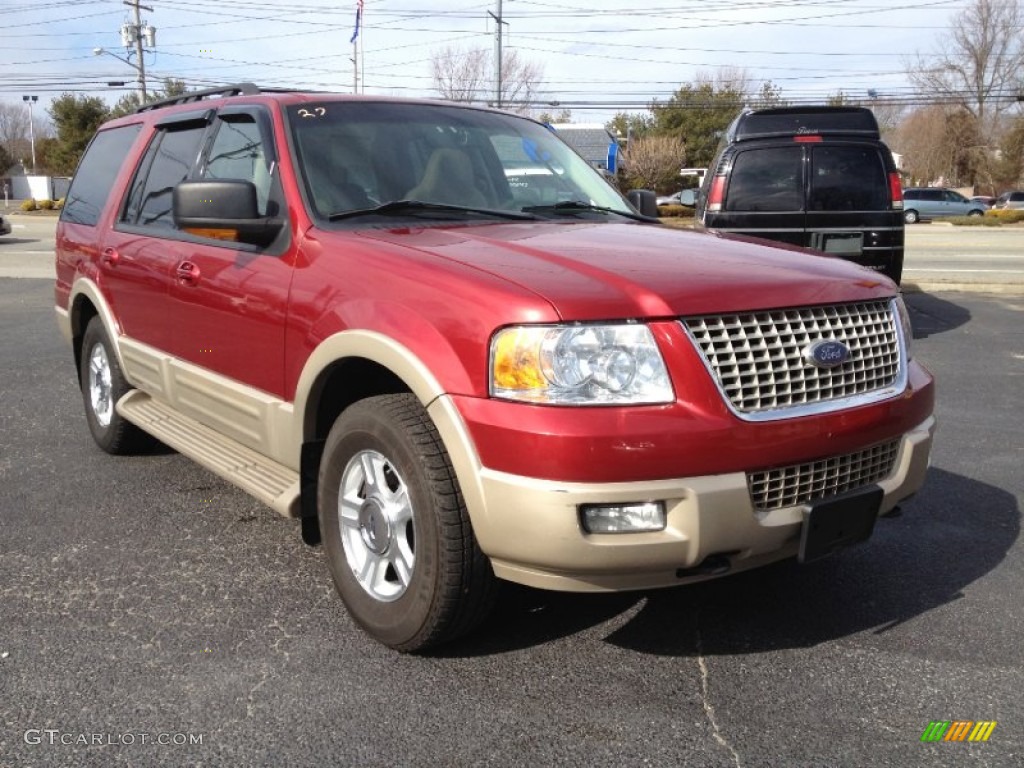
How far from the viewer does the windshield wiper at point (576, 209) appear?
4.01 metres

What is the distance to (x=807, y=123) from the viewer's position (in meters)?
9.62

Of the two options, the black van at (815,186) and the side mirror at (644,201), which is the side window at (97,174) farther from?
the black van at (815,186)

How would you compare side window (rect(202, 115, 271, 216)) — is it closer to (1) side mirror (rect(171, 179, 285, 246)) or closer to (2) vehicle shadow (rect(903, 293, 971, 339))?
(1) side mirror (rect(171, 179, 285, 246))

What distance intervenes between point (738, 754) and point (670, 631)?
0.74 m

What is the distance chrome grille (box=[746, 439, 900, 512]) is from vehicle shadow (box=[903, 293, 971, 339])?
23.6 feet

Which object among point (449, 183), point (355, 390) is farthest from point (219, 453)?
point (449, 183)

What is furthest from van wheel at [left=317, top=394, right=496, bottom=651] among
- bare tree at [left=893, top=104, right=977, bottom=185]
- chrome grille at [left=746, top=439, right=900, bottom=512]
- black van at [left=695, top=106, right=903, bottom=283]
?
bare tree at [left=893, top=104, right=977, bottom=185]

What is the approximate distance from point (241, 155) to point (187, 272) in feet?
1.83

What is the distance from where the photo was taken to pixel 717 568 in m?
2.72

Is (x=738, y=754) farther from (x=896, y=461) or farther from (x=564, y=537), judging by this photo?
(x=896, y=461)

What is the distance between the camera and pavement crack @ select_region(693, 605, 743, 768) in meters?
2.56

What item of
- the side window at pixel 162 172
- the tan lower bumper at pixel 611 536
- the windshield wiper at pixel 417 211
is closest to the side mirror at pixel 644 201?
the windshield wiper at pixel 417 211

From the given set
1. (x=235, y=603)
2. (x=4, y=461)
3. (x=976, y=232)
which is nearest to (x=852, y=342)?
(x=235, y=603)

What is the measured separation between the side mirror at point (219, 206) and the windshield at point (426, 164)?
238mm
